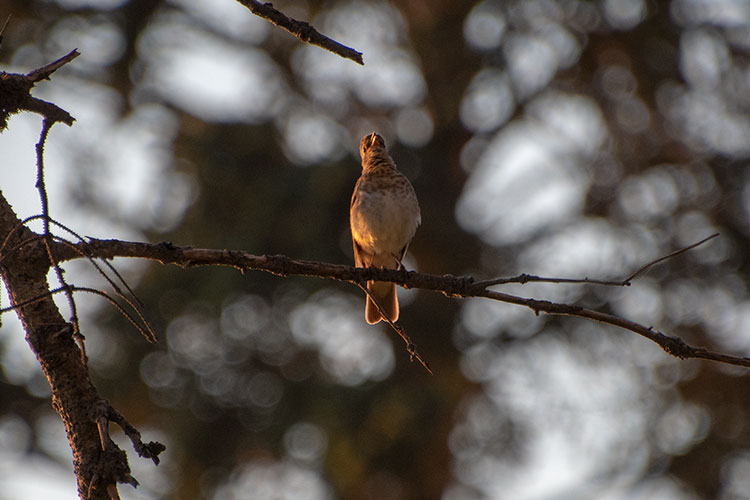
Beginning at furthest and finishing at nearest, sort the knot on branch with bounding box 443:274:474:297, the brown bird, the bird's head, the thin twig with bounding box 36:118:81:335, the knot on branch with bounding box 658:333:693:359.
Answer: the bird's head → the brown bird → the knot on branch with bounding box 443:274:474:297 → the knot on branch with bounding box 658:333:693:359 → the thin twig with bounding box 36:118:81:335

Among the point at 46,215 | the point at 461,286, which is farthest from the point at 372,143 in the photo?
the point at 46,215

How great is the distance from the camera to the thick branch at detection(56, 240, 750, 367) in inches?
96.8

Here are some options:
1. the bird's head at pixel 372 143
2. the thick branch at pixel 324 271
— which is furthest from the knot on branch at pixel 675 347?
the bird's head at pixel 372 143

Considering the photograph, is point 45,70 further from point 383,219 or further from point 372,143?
point 372,143

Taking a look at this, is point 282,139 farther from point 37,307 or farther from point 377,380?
point 37,307

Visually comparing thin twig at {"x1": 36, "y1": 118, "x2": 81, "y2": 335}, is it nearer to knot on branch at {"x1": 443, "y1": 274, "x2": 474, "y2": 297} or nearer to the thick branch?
the thick branch

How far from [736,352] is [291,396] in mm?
5696

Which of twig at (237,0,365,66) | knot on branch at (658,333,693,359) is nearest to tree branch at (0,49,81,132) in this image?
twig at (237,0,365,66)

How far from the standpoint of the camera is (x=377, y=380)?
13453mm

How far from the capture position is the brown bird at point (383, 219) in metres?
6.18

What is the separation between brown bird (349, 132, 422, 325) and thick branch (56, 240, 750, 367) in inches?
121

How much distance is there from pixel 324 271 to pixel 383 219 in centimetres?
341

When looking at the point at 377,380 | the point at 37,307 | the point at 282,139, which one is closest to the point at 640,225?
the point at 377,380

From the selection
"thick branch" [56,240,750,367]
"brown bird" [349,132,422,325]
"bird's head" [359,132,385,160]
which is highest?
"bird's head" [359,132,385,160]
